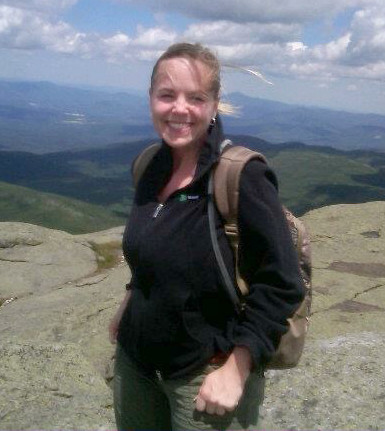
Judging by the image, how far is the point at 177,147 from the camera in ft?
13.8

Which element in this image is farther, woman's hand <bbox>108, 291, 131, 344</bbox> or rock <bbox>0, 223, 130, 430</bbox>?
rock <bbox>0, 223, 130, 430</bbox>

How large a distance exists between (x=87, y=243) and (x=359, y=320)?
1460 centimetres

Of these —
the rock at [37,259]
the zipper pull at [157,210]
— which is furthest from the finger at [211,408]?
the rock at [37,259]

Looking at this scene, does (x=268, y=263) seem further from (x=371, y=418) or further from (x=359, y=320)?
(x=359, y=320)

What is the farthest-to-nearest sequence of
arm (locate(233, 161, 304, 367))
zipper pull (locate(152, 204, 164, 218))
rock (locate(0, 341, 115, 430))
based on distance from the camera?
rock (locate(0, 341, 115, 430)) → zipper pull (locate(152, 204, 164, 218)) → arm (locate(233, 161, 304, 367))

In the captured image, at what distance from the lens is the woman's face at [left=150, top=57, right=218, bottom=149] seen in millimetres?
3986

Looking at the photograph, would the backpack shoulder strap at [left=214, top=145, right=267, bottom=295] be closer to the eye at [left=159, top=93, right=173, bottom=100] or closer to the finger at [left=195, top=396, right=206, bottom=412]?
the eye at [left=159, top=93, right=173, bottom=100]

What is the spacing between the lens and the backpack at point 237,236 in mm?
3701

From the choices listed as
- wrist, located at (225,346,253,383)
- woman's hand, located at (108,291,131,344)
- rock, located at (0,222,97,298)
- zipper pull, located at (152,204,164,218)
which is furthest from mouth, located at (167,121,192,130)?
rock, located at (0,222,97,298)

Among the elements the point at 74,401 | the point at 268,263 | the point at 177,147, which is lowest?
the point at 74,401

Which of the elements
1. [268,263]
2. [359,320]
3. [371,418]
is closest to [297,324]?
[268,263]

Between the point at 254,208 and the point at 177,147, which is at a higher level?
the point at 177,147

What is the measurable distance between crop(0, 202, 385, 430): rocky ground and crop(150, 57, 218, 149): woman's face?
13.1ft

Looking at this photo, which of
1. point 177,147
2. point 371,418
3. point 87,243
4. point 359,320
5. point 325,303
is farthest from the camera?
point 87,243
